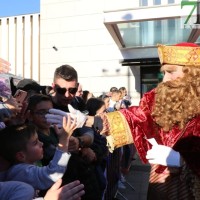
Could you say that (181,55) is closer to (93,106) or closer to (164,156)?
(164,156)

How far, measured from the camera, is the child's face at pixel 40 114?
242 centimetres

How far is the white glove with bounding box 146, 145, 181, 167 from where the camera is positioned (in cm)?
204

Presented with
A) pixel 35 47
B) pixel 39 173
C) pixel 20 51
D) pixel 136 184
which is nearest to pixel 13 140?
pixel 39 173

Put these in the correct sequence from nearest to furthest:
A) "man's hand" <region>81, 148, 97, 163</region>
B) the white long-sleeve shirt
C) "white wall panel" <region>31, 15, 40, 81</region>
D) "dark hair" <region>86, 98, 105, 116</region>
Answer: the white long-sleeve shirt < "man's hand" <region>81, 148, 97, 163</region> < "dark hair" <region>86, 98, 105, 116</region> < "white wall panel" <region>31, 15, 40, 81</region>

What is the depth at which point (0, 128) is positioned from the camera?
82.3 inches

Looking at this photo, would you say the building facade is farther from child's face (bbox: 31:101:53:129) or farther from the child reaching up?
the child reaching up

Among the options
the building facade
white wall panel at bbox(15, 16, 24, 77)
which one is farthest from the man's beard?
white wall panel at bbox(15, 16, 24, 77)

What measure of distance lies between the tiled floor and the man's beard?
2.77m

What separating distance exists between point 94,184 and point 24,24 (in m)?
16.4

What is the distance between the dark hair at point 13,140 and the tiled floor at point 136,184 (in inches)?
121

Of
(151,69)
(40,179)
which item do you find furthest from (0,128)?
(151,69)

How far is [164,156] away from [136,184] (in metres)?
3.54

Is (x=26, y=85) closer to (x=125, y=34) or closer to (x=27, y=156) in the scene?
(x=27, y=156)

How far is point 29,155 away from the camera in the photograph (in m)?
1.90
